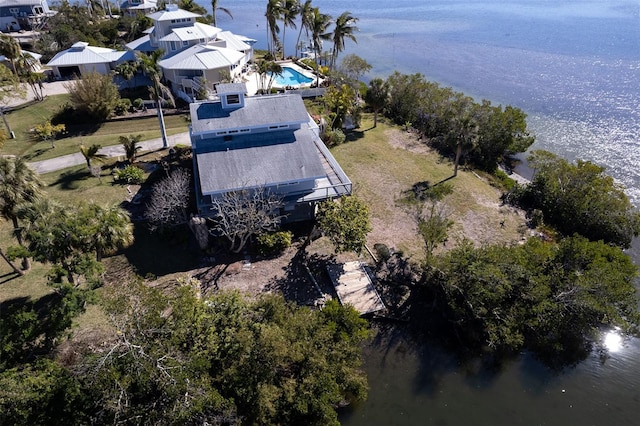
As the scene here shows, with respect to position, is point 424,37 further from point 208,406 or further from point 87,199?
point 208,406

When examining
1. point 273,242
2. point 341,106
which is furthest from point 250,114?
point 341,106

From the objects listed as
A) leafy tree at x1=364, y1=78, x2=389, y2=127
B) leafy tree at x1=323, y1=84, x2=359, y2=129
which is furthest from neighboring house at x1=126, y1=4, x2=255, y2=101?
leafy tree at x1=364, y1=78, x2=389, y2=127

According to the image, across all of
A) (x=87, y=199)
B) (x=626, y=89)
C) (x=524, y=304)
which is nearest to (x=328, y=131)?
(x=87, y=199)

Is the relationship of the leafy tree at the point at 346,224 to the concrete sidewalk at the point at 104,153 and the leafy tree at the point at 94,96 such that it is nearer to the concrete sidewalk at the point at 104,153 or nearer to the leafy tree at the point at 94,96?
the concrete sidewalk at the point at 104,153

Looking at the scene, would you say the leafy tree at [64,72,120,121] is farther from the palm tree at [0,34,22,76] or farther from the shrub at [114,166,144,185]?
the shrub at [114,166,144,185]

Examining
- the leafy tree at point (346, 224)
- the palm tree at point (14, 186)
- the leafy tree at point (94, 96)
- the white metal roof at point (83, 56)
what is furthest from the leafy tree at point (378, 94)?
→ the white metal roof at point (83, 56)

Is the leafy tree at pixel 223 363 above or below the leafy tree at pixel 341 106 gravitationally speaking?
below
